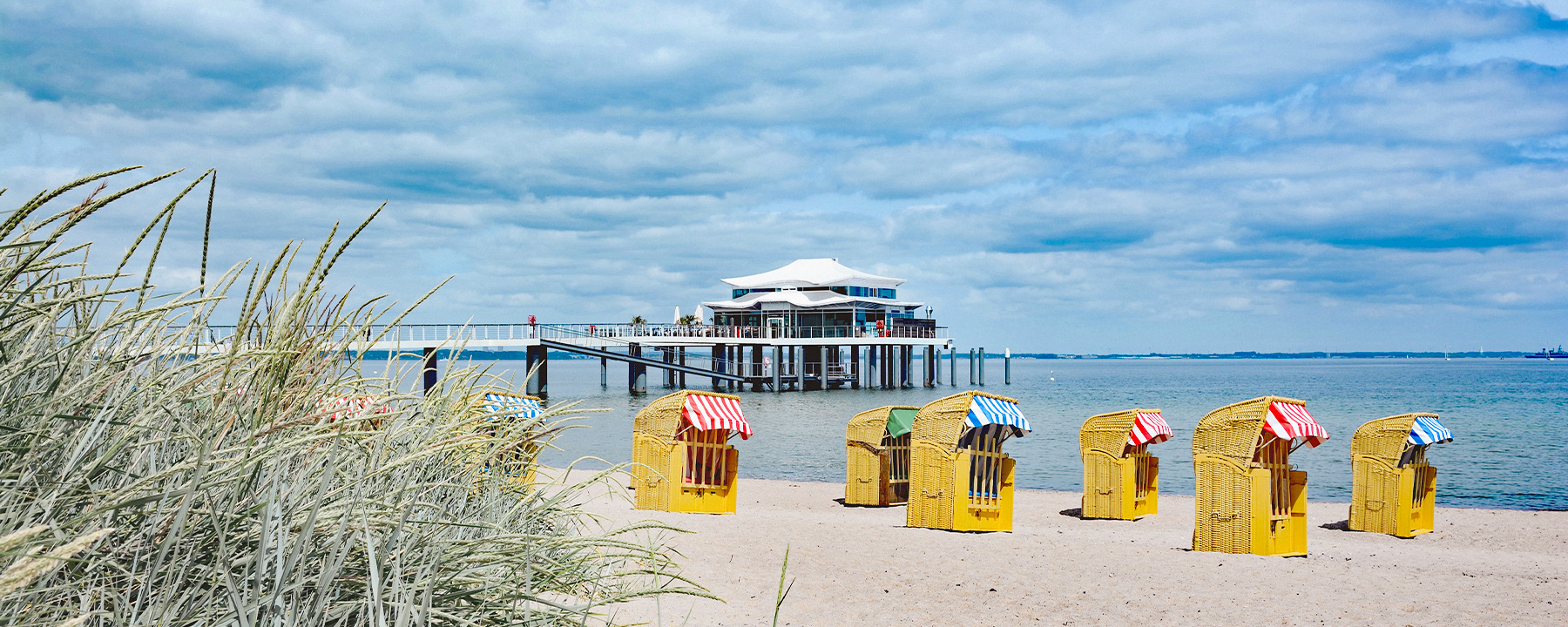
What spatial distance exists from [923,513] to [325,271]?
858 centimetres

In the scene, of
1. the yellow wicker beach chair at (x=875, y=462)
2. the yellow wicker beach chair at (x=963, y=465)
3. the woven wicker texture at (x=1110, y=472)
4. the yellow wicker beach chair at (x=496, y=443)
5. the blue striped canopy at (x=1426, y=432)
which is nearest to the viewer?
the yellow wicker beach chair at (x=496, y=443)

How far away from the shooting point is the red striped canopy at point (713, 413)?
34.4 feet

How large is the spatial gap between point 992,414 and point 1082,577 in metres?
2.34

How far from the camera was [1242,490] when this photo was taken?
862 centimetres

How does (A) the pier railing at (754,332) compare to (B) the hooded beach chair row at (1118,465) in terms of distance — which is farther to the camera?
(A) the pier railing at (754,332)

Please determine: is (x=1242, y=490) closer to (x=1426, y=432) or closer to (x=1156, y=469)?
(x=1426, y=432)

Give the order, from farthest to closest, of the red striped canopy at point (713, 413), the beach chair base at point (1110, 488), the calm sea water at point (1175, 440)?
the calm sea water at point (1175, 440)
the beach chair base at point (1110, 488)
the red striped canopy at point (713, 413)

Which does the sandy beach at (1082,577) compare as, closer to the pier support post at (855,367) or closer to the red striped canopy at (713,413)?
the red striped canopy at (713,413)

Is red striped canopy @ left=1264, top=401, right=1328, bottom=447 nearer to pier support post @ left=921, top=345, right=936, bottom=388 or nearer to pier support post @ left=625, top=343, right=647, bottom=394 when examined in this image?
pier support post @ left=625, top=343, right=647, bottom=394

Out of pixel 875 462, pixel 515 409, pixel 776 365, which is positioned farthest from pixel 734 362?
pixel 515 409

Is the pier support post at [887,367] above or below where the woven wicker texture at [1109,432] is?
below

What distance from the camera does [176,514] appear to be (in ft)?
5.41

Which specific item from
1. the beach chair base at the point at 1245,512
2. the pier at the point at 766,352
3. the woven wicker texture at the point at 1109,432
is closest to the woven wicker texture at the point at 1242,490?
the beach chair base at the point at 1245,512

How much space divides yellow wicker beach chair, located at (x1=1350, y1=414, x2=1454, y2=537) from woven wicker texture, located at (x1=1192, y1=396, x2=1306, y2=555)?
5.57 ft
